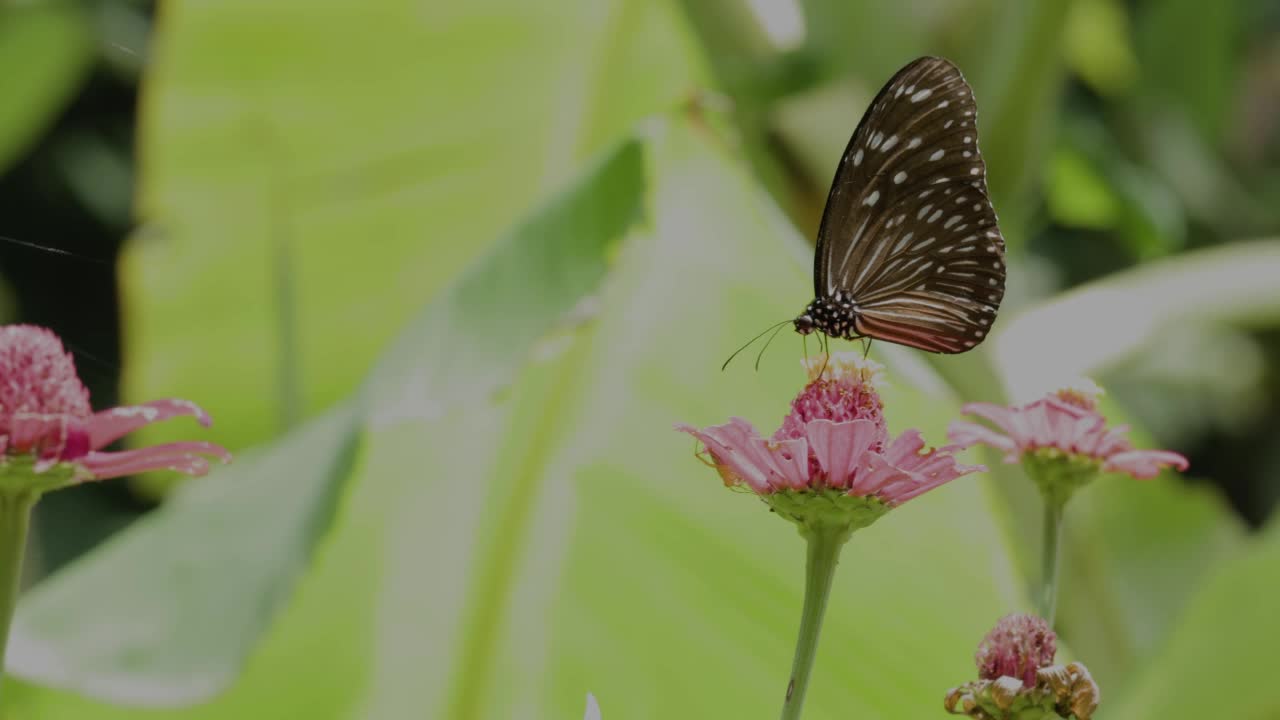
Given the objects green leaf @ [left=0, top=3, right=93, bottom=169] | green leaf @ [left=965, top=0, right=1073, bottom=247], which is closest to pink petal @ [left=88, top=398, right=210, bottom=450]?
green leaf @ [left=965, top=0, right=1073, bottom=247]

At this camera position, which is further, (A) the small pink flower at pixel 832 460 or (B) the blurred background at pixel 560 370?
(B) the blurred background at pixel 560 370

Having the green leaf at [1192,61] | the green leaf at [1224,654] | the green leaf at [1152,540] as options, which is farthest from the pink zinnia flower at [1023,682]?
the green leaf at [1192,61]

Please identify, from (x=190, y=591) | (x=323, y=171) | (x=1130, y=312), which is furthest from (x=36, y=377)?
(x=323, y=171)

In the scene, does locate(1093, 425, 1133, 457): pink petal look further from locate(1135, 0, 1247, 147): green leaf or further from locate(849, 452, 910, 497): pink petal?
locate(1135, 0, 1247, 147): green leaf

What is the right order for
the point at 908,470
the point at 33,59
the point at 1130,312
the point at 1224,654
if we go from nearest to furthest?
the point at 908,470 < the point at 1224,654 < the point at 1130,312 < the point at 33,59

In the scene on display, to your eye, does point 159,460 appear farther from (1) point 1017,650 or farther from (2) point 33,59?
(2) point 33,59

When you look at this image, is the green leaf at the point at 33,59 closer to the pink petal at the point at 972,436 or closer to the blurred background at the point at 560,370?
the blurred background at the point at 560,370
